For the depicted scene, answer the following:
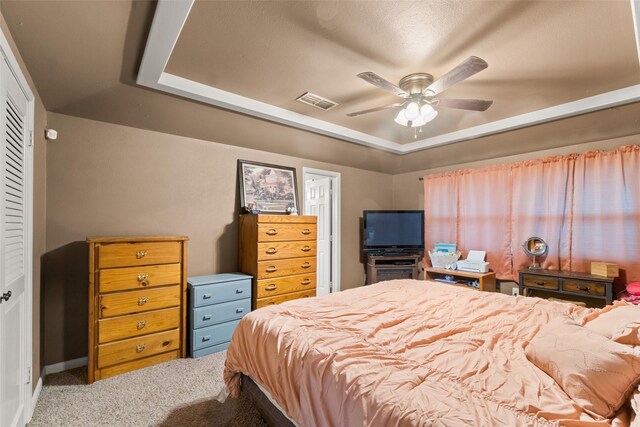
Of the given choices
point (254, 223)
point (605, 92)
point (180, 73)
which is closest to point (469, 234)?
point (605, 92)

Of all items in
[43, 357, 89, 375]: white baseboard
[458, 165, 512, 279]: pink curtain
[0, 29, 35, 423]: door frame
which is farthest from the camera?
[458, 165, 512, 279]: pink curtain

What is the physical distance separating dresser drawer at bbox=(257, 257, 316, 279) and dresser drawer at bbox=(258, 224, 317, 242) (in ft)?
0.87

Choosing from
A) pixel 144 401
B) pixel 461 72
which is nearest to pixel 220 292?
pixel 144 401

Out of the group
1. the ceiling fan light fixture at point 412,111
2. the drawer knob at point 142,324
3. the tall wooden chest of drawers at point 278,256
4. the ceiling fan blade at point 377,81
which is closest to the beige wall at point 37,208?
the drawer knob at point 142,324

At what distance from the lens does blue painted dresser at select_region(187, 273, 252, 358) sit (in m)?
2.87

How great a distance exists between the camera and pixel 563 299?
3.35 m

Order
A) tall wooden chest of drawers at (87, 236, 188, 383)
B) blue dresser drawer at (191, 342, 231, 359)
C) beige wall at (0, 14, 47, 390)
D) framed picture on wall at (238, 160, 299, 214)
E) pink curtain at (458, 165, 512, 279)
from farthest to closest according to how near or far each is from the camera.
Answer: pink curtain at (458, 165, 512, 279), framed picture on wall at (238, 160, 299, 214), blue dresser drawer at (191, 342, 231, 359), tall wooden chest of drawers at (87, 236, 188, 383), beige wall at (0, 14, 47, 390)

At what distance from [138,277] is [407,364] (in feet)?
7.83

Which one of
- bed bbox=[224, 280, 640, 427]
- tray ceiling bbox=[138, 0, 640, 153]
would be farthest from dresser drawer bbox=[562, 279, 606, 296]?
tray ceiling bbox=[138, 0, 640, 153]

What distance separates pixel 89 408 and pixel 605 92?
501 cm

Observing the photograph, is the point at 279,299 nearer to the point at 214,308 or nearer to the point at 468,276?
the point at 214,308

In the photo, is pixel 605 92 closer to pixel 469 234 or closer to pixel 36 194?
pixel 469 234

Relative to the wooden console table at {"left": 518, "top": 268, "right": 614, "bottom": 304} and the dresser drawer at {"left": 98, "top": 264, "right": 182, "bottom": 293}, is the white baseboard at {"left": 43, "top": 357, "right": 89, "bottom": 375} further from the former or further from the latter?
the wooden console table at {"left": 518, "top": 268, "right": 614, "bottom": 304}

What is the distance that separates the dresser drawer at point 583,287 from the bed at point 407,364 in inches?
57.9
